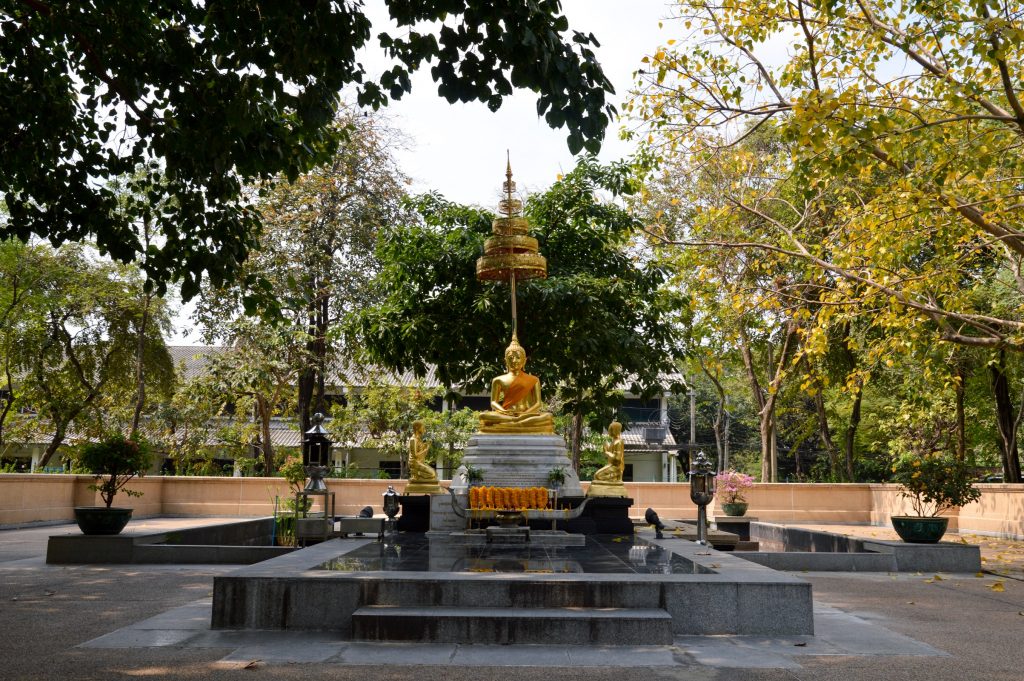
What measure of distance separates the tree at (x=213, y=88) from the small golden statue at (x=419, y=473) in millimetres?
5072

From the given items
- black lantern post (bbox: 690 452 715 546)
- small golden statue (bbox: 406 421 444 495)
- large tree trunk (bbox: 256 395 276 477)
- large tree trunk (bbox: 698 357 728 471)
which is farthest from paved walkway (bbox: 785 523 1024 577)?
large tree trunk (bbox: 256 395 276 477)

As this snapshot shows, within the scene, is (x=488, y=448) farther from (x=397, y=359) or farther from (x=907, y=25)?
(x=907, y=25)

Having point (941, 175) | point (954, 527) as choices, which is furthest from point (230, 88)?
point (954, 527)

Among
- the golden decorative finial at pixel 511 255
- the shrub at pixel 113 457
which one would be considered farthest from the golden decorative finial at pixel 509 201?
the shrub at pixel 113 457

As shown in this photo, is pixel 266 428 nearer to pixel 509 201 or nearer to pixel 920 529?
pixel 509 201

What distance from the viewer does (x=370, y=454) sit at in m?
40.6

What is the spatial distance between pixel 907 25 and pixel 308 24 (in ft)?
29.3

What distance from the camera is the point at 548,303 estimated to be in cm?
1712

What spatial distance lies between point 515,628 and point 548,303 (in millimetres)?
10113

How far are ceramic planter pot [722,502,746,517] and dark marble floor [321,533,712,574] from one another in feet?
34.4

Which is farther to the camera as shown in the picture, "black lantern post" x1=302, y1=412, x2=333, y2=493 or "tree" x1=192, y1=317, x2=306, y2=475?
"tree" x1=192, y1=317, x2=306, y2=475

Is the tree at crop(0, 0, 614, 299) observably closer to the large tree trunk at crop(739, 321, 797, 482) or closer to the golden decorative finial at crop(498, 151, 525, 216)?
the golden decorative finial at crop(498, 151, 525, 216)

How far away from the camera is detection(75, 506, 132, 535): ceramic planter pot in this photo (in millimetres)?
14070

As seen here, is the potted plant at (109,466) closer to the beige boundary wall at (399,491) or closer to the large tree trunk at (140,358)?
the beige boundary wall at (399,491)
